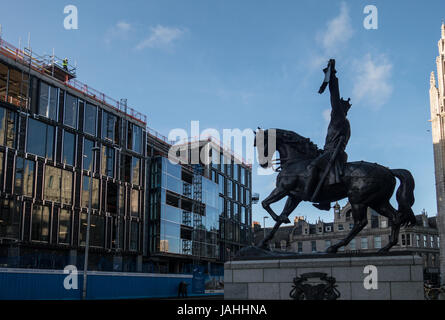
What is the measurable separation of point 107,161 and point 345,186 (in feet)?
135

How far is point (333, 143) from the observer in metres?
14.8

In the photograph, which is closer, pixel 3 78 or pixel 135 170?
pixel 3 78

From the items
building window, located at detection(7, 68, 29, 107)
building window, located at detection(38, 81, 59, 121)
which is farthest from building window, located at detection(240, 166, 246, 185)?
building window, located at detection(7, 68, 29, 107)

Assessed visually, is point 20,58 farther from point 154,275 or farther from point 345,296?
point 345,296

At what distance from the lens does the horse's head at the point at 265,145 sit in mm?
15305

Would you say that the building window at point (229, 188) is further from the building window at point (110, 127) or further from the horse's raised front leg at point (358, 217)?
the horse's raised front leg at point (358, 217)

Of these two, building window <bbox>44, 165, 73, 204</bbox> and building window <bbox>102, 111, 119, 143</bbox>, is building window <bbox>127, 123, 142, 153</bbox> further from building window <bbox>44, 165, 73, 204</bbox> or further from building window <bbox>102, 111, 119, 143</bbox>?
building window <bbox>44, 165, 73, 204</bbox>

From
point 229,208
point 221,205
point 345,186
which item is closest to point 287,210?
point 345,186

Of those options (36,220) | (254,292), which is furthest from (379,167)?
(36,220)

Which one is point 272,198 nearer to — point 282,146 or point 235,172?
point 282,146

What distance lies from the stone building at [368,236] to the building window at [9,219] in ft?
183

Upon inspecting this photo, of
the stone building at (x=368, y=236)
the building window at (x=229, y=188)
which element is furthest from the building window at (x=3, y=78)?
the stone building at (x=368, y=236)

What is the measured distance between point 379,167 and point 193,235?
49.7m
